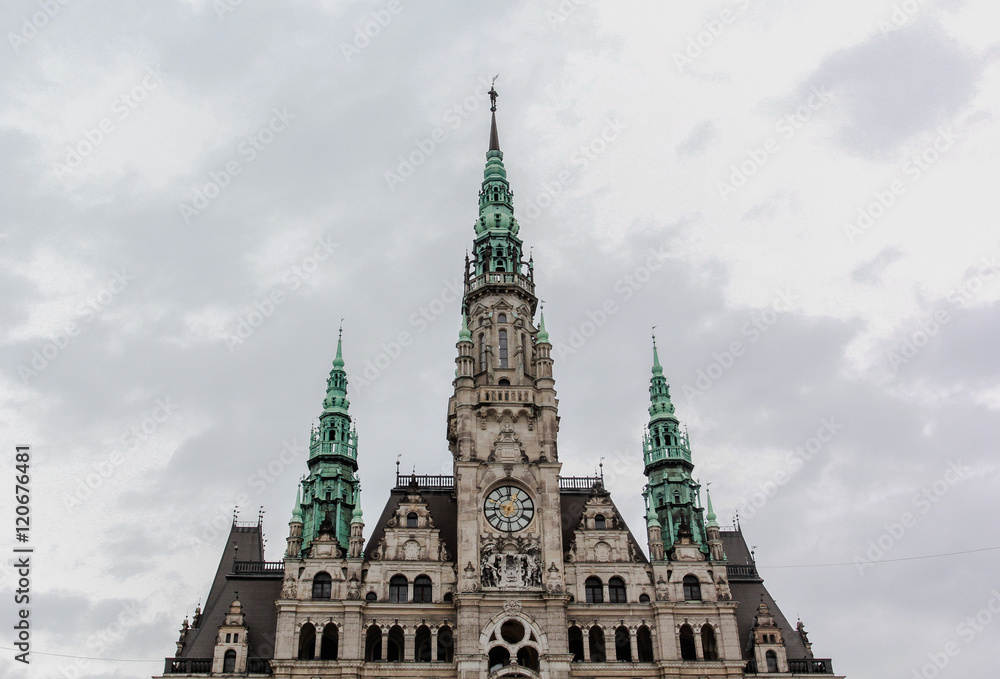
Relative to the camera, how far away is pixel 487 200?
8969cm

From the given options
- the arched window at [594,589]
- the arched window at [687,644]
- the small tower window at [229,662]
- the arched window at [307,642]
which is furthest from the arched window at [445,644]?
the arched window at [687,644]

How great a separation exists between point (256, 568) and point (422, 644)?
16.3 meters

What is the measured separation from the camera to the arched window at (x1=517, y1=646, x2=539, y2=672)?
65438 mm

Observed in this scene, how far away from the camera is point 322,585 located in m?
68.2

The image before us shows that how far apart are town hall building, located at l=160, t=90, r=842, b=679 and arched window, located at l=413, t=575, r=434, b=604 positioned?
0.48ft

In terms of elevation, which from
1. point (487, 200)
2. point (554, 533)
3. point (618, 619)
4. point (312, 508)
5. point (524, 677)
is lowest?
point (524, 677)

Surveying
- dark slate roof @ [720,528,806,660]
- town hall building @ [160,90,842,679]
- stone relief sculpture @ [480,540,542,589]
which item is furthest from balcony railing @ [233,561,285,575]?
dark slate roof @ [720,528,806,660]

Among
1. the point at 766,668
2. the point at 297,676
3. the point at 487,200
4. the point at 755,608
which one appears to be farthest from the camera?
the point at 487,200

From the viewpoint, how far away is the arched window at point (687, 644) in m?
68.4

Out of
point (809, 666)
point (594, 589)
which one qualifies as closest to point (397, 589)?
point (594, 589)

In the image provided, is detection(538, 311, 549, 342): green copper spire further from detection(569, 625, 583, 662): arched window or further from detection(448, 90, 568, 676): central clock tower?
detection(569, 625, 583, 662): arched window

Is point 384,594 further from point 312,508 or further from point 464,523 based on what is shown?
point 312,508

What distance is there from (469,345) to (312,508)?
1881 centimetres

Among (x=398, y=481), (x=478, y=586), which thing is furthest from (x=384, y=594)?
(x=398, y=481)
